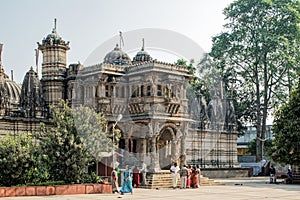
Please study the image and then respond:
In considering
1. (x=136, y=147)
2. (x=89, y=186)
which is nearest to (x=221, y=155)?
(x=136, y=147)

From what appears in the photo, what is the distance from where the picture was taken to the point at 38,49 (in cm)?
3641

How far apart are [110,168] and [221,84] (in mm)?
19885

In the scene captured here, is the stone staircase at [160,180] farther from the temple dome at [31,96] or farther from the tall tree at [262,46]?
the tall tree at [262,46]

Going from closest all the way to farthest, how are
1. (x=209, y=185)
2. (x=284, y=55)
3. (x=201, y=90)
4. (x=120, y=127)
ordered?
(x=209, y=185), (x=120, y=127), (x=284, y=55), (x=201, y=90)

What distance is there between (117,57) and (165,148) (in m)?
8.11

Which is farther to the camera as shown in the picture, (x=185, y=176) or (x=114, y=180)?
(x=185, y=176)

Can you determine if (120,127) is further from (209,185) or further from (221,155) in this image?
(221,155)

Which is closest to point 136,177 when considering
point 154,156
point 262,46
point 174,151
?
point 154,156

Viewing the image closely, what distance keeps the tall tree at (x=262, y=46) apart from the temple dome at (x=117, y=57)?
985 centimetres

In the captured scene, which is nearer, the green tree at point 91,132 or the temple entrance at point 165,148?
the green tree at point 91,132

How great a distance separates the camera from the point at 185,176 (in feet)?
87.1

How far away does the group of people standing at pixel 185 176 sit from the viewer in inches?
1046

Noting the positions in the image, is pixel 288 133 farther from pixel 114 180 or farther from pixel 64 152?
pixel 64 152

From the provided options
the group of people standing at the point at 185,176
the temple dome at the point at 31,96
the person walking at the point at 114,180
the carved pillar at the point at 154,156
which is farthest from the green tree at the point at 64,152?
the temple dome at the point at 31,96
